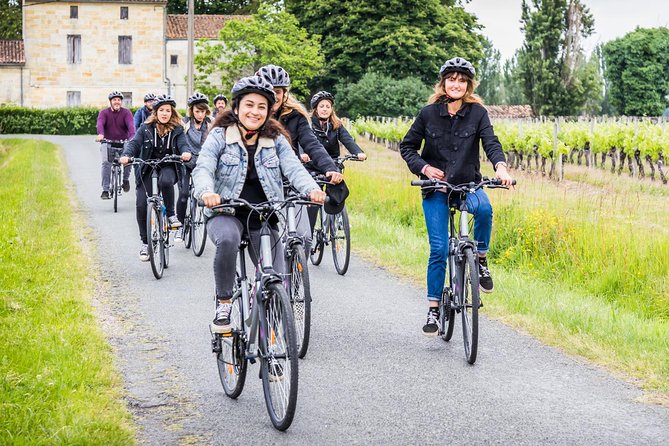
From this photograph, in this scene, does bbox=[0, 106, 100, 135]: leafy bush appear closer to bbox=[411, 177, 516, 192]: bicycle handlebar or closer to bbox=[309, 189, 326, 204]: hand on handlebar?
bbox=[411, 177, 516, 192]: bicycle handlebar

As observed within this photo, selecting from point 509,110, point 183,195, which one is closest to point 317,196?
point 183,195

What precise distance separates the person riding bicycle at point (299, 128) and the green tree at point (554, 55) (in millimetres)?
64310

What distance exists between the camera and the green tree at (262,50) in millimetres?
60031

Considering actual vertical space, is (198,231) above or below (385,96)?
below

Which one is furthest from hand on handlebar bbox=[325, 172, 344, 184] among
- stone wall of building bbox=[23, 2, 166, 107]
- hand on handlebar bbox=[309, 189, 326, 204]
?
stone wall of building bbox=[23, 2, 166, 107]

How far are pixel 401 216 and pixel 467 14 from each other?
52.9m

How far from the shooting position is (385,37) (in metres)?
61.6

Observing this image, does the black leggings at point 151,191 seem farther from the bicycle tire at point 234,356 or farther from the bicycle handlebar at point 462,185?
the bicycle tire at point 234,356

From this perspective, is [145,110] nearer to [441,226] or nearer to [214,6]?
[441,226]

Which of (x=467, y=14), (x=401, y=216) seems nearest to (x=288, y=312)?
(x=401, y=216)

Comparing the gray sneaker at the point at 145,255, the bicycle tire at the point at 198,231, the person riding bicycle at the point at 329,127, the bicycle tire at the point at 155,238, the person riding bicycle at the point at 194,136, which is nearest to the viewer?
the bicycle tire at the point at 155,238

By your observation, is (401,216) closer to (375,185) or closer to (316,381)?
(375,185)

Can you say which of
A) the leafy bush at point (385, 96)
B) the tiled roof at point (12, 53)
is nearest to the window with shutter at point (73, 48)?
the tiled roof at point (12, 53)

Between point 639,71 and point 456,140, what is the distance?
8820 cm
